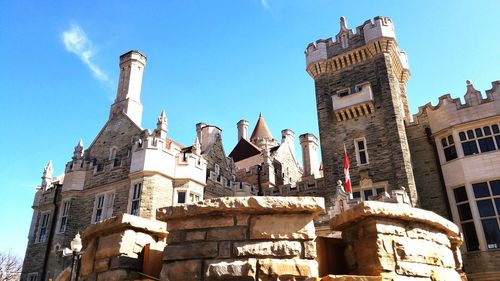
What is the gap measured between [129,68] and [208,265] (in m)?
24.0

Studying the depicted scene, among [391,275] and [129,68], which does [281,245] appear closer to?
[391,275]

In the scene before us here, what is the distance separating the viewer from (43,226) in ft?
78.9

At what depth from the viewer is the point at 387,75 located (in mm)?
22297

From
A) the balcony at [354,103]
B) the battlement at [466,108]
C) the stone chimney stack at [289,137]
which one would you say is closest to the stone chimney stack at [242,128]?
the stone chimney stack at [289,137]

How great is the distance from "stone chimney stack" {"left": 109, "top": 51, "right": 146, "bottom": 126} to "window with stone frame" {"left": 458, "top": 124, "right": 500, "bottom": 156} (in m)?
18.5

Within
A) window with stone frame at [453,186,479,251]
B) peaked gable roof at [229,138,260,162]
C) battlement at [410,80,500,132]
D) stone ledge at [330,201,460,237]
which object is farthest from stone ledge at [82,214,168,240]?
peaked gable roof at [229,138,260,162]

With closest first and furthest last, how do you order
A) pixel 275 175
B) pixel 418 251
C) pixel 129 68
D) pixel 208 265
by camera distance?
pixel 208 265
pixel 418 251
pixel 129 68
pixel 275 175

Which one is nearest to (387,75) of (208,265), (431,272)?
(431,272)

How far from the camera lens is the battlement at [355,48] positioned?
23.2m

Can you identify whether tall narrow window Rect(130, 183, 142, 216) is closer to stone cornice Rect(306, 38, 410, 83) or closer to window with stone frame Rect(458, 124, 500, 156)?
stone cornice Rect(306, 38, 410, 83)

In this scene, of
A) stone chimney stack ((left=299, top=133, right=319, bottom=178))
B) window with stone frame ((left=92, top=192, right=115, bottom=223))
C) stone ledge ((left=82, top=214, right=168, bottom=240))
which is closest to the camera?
stone ledge ((left=82, top=214, right=168, bottom=240))

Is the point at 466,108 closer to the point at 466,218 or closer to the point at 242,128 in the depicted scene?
the point at 466,218

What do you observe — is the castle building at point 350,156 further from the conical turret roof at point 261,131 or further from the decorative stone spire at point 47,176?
the conical turret roof at point 261,131

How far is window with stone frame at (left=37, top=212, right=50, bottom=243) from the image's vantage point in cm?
2340
